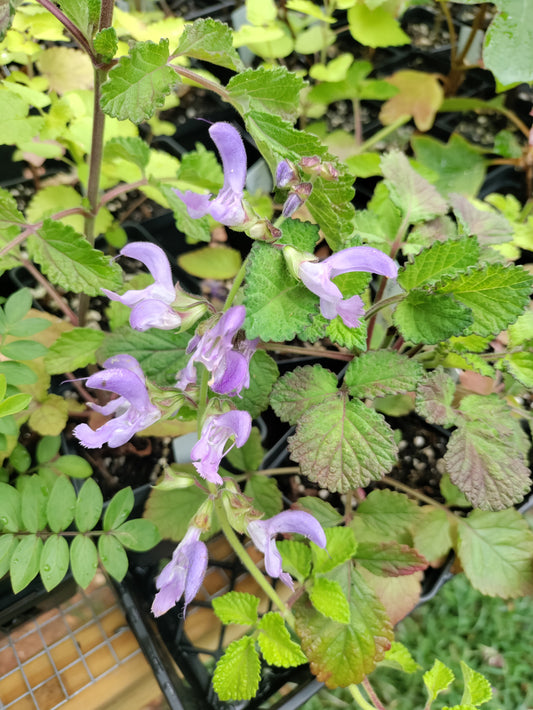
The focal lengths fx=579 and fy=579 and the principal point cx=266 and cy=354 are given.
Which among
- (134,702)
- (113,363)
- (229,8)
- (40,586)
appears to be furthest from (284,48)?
(134,702)

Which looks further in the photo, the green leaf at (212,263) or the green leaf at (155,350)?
the green leaf at (212,263)

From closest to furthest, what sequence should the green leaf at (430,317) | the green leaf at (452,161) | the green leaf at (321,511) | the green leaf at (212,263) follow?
the green leaf at (430,317)
the green leaf at (321,511)
the green leaf at (212,263)
the green leaf at (452,161)

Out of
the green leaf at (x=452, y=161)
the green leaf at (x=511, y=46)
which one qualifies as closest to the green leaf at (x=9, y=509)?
the green leaf at (x=511, y=46)

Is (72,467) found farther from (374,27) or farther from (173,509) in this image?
(374,27)

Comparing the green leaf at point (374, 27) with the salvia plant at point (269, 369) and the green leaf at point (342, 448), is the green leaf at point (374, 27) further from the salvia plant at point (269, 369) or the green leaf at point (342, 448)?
the green leaf at point (342, 448)

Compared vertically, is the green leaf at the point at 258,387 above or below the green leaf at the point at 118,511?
above

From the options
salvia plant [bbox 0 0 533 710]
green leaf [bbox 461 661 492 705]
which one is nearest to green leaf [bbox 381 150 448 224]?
salvia plant [bbox 0 0 533 710]

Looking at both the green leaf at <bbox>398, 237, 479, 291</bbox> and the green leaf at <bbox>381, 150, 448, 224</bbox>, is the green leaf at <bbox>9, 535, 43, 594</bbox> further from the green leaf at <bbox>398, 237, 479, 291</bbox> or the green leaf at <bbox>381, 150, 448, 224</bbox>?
the green leaf at <bbox>381, 150, 448, 224</bbox>
